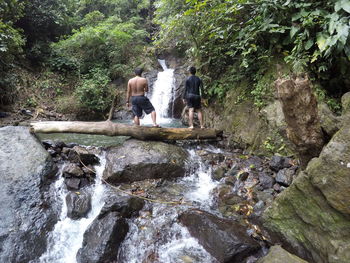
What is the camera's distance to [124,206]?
146 inches

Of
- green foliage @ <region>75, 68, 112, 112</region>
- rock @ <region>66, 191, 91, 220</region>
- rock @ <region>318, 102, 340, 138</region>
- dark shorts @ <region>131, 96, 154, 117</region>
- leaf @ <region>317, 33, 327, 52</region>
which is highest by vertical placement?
green foliage @ <region>75, 68, 112, 112</region>

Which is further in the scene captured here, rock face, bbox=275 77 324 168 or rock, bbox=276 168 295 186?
rock, bbox=276 168 295 186

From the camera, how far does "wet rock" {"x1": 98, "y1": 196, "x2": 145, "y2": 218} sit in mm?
3569

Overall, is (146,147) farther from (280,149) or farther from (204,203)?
(280,149)

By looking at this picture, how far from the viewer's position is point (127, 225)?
349 centimetres

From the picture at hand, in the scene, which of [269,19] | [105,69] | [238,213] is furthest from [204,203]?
→ [105,69]

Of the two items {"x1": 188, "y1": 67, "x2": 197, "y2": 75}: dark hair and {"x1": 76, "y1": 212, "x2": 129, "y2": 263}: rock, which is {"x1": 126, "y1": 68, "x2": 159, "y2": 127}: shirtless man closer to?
{"x1": 188, "y1": 67, "x2": 197, "y2": 75}: dark hair

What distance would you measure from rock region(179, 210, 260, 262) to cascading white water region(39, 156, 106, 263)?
1691 millimetres

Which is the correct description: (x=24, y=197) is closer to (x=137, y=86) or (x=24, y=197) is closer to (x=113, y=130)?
(x=113, y=130)

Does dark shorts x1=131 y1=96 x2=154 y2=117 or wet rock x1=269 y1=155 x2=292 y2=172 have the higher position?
dark shorts x1=131 y1=96 x2=154 y2=117

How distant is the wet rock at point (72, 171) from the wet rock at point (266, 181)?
394 centimetres

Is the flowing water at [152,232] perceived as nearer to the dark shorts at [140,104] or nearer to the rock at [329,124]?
the dark shorts at [140,104]

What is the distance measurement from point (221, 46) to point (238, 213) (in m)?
5.95

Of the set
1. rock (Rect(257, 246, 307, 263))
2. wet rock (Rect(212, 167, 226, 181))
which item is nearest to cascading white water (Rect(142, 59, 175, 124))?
wet rock (Rect(212, 167, 226, 181))
